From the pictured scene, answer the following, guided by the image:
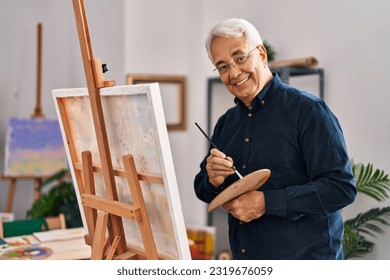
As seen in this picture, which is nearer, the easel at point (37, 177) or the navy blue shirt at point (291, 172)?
the navy blue shirt at point (291, 172)

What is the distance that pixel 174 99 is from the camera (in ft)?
13.5

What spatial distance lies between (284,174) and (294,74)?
1.68m

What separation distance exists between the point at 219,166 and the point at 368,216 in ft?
3.62

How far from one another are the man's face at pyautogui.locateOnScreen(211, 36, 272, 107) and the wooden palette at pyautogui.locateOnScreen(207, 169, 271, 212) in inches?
10.5

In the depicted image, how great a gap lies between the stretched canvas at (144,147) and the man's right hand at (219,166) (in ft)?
0.39

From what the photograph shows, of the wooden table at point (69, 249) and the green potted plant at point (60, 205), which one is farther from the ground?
the wooden table at point (69, 249)

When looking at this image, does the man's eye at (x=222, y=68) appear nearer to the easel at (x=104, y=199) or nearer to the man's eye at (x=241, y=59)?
the man's eye at (x=241, y=59)

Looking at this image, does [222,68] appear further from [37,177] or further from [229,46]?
Answer: [37,177]

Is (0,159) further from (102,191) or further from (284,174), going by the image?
(284,174)

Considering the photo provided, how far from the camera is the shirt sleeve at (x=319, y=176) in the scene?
1.35 metres

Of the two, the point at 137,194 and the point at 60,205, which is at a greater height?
the point at 137,194

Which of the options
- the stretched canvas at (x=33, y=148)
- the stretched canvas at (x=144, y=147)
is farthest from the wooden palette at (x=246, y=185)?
the stretched canvas at (x=33, y=148)

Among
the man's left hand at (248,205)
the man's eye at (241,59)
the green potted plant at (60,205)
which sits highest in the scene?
the man's eye at (241,59)

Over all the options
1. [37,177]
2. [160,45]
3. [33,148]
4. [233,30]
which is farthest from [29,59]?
[233,30]
